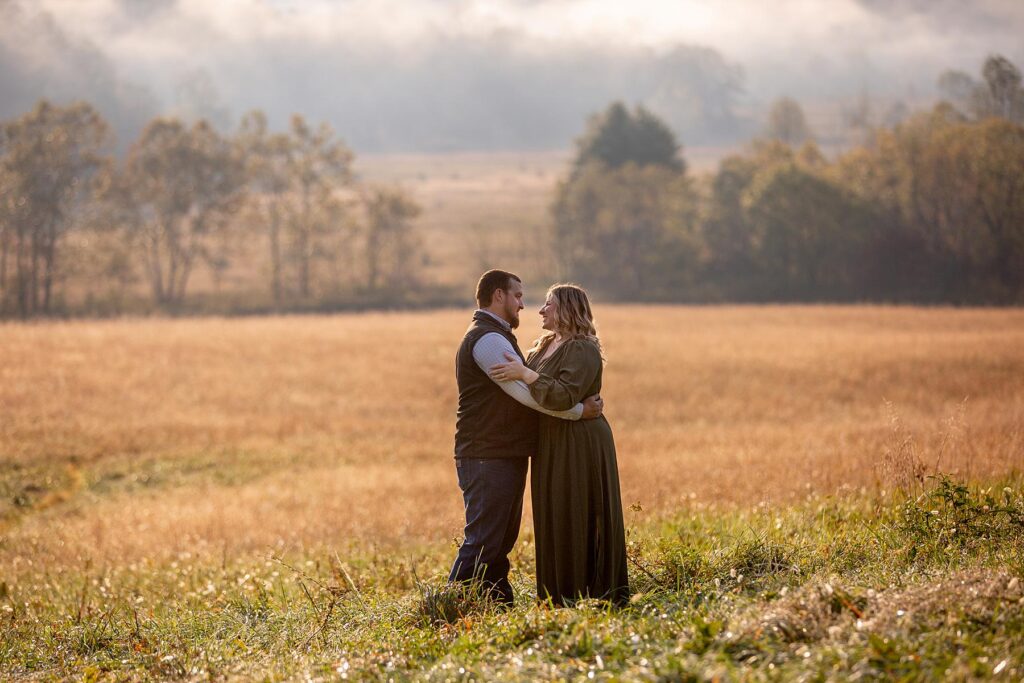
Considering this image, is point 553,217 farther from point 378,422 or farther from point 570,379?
point 570,379

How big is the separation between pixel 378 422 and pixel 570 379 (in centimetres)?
1652

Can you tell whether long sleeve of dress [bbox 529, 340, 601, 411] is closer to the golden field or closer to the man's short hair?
the man's short hair

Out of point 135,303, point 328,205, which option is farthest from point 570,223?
point 135,303

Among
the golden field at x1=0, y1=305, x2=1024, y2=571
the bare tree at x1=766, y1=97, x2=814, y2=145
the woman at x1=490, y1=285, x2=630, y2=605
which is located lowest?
the golden field at x1=0, y1=305, x2=1024, y2=571

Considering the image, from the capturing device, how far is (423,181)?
15288 cm

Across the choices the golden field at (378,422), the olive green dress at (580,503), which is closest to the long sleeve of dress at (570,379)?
the olive green dress at (580,503)

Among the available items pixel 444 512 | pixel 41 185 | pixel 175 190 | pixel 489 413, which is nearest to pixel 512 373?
pixel 489 413

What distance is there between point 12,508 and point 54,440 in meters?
4.59

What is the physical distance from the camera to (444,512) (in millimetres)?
13062

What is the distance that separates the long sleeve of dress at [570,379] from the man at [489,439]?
A: 44 cm

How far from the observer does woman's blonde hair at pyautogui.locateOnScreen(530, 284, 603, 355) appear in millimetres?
6680

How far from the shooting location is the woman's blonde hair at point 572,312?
6680 mm

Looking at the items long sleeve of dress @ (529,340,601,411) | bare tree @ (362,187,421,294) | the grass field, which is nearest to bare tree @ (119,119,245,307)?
bare tree @ (362,187,421,294)

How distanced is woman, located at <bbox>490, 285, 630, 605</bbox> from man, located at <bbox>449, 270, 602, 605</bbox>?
26 cm
